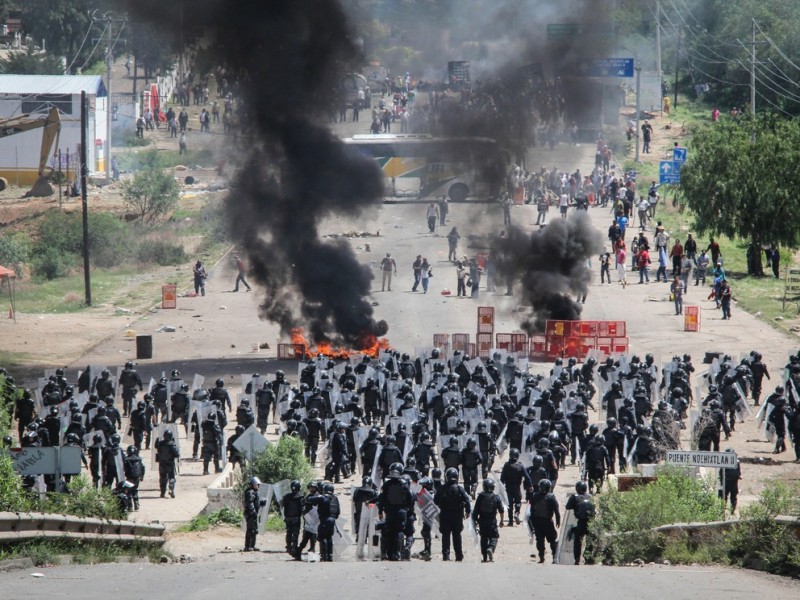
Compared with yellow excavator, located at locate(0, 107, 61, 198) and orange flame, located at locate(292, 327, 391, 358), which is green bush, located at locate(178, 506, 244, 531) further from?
yellow excavator, located at locate(0, 107, 61, 198)

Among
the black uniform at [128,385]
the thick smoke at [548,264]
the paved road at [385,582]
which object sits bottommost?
the paved road at [385,582]

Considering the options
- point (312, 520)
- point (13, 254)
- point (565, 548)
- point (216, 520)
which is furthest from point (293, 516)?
point (13, 254)

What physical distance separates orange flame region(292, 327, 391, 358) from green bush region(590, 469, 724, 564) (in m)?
15.5

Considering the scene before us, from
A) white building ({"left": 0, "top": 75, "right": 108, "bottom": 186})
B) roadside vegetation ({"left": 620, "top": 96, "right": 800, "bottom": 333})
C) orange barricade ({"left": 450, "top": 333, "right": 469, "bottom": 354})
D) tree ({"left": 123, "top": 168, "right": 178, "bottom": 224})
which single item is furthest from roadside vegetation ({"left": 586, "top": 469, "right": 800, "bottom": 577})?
white building ({"left": 0, "top": 75, "right": 108, "bottom": 186})

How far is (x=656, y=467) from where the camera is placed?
18672 millimetres

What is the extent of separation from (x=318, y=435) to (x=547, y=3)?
18.2 metres

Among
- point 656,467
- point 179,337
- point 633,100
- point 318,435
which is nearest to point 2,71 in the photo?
point 633,100

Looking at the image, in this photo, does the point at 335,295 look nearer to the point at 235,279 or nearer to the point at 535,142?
the point at 535,142

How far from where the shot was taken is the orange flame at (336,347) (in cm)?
3244

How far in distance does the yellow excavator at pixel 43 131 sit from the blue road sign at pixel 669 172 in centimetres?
2586

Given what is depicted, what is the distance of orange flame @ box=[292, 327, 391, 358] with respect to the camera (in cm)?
3244

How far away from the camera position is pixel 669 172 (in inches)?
1918

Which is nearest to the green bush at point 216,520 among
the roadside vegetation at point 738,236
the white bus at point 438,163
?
the white bus at point 438,163

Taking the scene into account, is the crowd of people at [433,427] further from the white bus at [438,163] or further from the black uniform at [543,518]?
the white bus at [438,163]
